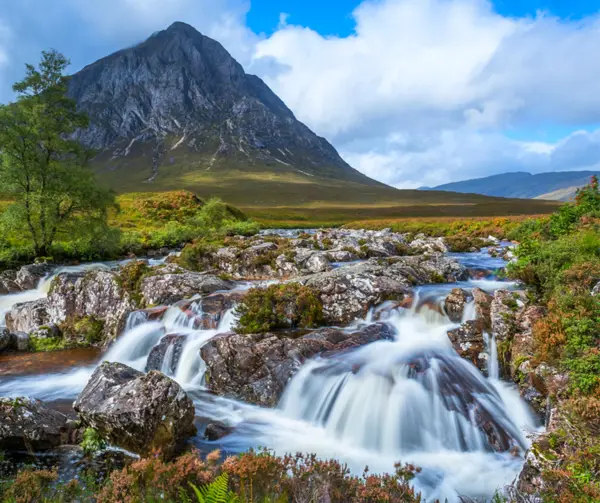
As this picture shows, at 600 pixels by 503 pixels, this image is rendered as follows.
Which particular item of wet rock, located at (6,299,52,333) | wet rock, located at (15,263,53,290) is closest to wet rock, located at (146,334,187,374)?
wet rock, located at (6,299,52,333)

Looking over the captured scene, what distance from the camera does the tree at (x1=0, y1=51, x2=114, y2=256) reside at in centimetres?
2670

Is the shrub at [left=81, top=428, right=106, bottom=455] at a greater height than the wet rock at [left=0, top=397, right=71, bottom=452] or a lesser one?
lesser

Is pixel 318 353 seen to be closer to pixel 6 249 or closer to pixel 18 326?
pixel 18 326

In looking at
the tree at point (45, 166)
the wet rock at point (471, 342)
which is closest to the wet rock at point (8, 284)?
the tree at point (45, 166)

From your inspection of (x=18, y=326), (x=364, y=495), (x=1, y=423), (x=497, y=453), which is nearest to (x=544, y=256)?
(x=497, y=453)

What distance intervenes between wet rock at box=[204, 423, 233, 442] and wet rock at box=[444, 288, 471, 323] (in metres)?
9.56

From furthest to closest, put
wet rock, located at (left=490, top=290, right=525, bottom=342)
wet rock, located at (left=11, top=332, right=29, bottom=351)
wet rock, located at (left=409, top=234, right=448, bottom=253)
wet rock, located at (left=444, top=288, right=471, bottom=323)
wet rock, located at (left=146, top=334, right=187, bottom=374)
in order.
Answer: wet rock, located at (left=409, top=234, right=448, bottom=253) < wet rock, located at (left=11, top=332, right=29, bottom=351) < wet rock, located at (left=444, top=288, right=471, bottom=323) < wet rock, located at (left=146, top=334, right=187, bottom=374) < wet rock, located at (left=490, top=290, right=525, bottom=342)

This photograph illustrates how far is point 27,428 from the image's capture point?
338 inches

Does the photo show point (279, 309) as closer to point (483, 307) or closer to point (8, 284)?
point (483, 307)

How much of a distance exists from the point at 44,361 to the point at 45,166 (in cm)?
1889

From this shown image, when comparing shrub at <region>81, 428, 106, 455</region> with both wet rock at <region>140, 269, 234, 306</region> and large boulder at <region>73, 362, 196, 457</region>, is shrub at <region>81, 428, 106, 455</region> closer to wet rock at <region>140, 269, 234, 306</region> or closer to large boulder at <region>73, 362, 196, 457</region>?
large boulder at <region>73, 362, 196, 457</region>

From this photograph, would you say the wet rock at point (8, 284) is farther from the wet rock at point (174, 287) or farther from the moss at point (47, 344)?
the wet rock at point (174, 287)

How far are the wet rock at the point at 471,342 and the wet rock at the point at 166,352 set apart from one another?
10179mm

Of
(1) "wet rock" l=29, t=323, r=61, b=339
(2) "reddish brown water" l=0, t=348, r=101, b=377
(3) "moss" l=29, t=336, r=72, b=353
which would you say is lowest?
(2) "reddish brown water" l=0, t=348, r=101, b=377
